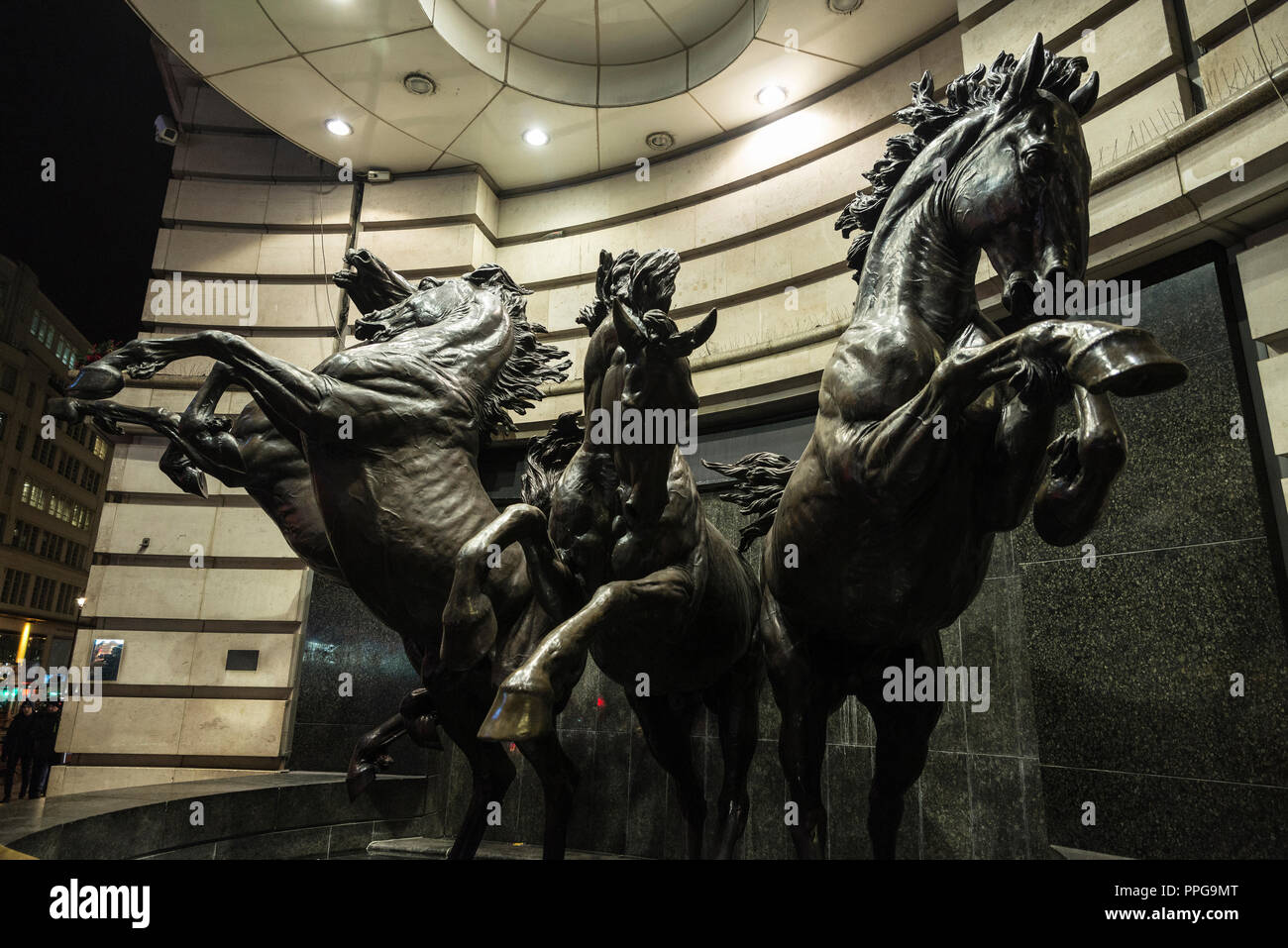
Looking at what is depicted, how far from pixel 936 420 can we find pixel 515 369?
294cm

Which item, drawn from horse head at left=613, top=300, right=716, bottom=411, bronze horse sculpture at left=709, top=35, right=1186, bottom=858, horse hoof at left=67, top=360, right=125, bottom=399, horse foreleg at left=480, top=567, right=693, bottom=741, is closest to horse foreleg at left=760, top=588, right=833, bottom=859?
bronze horse sculpture at left=709, top=35, right=1186, bottom=858

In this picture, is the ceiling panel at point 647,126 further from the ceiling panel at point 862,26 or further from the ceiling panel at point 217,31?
the ceiling panel at point 217,31

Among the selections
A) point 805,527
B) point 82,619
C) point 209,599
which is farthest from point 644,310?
point 82,619

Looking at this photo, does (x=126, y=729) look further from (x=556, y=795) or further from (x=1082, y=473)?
(x=1082, y=473)

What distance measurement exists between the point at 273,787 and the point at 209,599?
359cm

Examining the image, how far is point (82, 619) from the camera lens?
766 centimetres

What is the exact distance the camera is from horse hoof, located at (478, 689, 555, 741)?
1876mm

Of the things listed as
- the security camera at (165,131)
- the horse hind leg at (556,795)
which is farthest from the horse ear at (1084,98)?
the security camera at (165,131)

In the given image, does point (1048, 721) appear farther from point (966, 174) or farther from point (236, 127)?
point (236, 127)

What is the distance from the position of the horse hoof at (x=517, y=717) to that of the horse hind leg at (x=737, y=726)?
5.11 feet

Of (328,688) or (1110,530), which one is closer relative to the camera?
(1110,530)

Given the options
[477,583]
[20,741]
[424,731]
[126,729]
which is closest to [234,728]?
[126,729]

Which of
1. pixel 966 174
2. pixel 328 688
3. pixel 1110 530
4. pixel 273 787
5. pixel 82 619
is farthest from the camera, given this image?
pixel 82 619

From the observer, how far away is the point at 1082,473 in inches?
76.0
